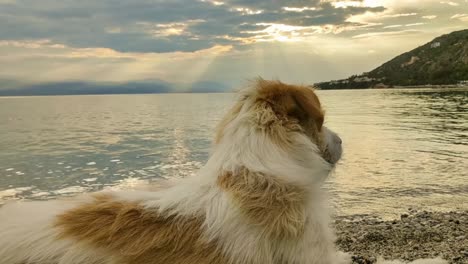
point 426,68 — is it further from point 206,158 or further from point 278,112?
point 278,112

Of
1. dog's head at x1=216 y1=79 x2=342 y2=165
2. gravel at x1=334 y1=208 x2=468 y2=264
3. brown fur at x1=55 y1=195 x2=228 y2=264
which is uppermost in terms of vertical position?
dog's head at x1=216 y1=79 x2=342 y2=165

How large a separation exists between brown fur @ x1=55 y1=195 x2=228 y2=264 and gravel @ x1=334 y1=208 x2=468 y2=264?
12.6 feet

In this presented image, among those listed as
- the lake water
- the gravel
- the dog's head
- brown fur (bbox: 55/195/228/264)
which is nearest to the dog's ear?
the dog's head

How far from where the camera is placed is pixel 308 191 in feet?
13.8

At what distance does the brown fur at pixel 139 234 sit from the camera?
3707mm

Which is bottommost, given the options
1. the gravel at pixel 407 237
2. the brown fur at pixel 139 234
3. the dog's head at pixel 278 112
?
the gravel at pixel 407 237

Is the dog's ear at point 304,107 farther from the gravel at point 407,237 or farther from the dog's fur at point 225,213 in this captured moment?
the gravel at point 407,237

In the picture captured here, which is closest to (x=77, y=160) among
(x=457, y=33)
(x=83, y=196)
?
(x=83, y=196)

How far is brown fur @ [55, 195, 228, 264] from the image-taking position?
3.71m

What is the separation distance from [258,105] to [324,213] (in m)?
1.22

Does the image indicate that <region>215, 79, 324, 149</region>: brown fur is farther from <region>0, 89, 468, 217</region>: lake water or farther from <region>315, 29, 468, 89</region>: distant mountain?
<region>315, 29, 468, 89</region>: distant mountain

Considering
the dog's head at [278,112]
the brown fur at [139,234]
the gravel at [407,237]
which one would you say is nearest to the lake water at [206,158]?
the dog's head at [278,112]

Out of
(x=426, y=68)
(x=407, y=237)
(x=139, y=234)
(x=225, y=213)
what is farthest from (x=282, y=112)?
(x=426, y=68)

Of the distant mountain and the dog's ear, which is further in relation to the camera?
the distant mountain
